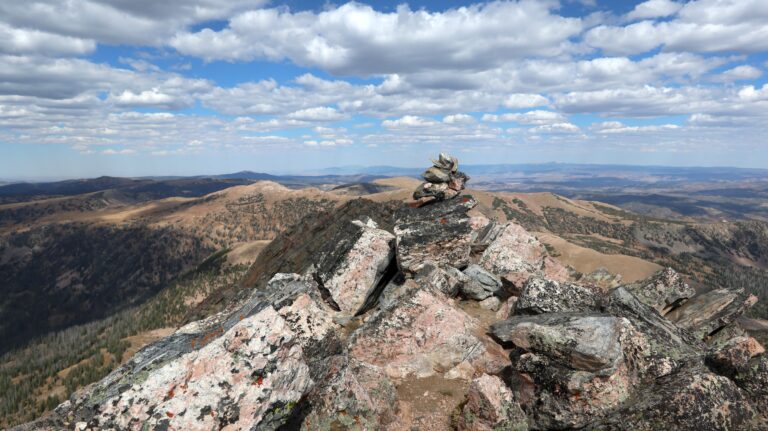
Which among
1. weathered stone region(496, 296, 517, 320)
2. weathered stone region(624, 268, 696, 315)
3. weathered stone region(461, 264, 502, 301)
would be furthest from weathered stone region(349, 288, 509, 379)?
weathered stone region(624, 268, 696, 315)

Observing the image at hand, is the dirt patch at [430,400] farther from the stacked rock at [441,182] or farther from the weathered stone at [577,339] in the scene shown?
the stacked rock at [441,182]

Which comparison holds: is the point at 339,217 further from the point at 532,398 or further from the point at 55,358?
the point at 55,358

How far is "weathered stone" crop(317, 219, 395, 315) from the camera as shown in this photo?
57.6ft

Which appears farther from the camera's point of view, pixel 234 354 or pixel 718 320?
pixel 718 320

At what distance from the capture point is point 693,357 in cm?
1166

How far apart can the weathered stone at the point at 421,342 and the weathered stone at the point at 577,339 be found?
165 centimetres

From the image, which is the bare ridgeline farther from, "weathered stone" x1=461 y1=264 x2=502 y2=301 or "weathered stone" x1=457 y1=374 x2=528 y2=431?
"weathered stone" x1=461 y1=264 x2=502 y2=301

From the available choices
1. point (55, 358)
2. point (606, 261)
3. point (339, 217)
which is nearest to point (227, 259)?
point (55, 358)

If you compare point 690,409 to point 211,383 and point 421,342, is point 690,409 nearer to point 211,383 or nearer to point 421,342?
point 421,342

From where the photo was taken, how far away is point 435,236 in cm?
2133

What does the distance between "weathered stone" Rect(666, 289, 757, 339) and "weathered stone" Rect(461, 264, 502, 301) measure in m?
8.23

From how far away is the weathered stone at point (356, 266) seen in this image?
57.6 feet

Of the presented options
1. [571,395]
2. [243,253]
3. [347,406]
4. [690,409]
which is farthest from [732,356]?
[243,253]

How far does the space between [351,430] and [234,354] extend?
12.4 feet
